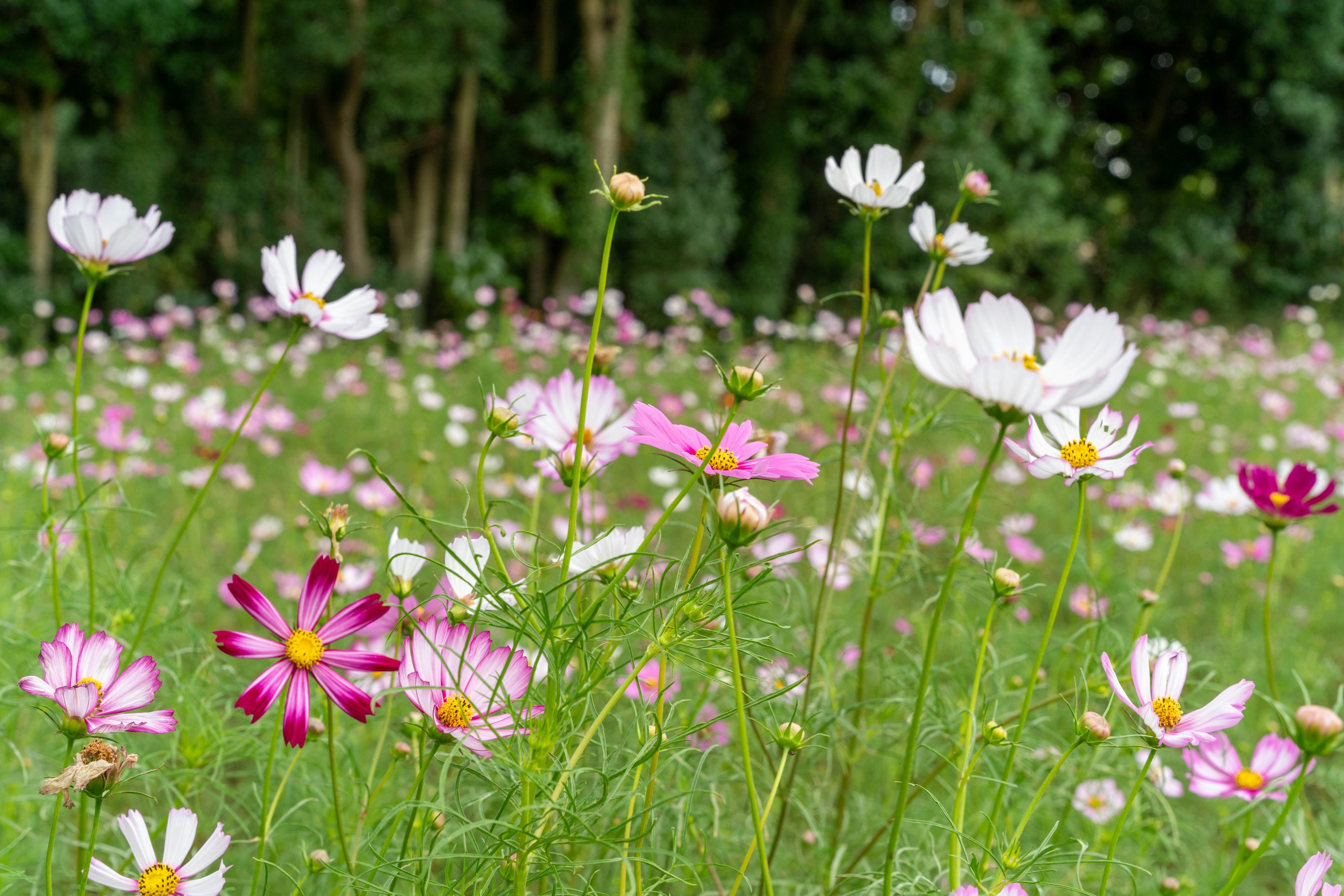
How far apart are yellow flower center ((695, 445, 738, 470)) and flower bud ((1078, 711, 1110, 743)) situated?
0.85 ft

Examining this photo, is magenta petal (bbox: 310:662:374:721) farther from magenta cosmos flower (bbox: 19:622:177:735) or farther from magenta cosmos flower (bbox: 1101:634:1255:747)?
magenta cosmos flower (bbox: 1101:634:1255:747)

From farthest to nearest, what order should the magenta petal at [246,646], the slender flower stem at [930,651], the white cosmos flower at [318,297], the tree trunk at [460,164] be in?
the tree trunk at [460,164]
the white cosmos flower at [318,297]
the magenta petal at [246,646]
the slender flower stem at [930,651]

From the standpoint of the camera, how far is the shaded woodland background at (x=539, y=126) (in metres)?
6.76

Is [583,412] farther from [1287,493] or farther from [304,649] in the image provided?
[1287,493]

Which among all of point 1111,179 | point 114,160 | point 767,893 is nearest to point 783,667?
point 767,893

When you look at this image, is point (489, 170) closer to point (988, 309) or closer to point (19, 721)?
point (19, 721)

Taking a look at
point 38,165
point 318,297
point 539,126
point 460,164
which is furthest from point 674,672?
point 38,165

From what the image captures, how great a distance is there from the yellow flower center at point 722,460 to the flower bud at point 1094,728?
0.85ft

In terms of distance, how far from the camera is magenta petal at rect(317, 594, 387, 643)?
0.51 meters

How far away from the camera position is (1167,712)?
22.2 inches

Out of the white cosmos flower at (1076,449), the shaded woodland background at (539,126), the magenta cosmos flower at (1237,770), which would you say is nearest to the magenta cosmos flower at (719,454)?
the white cosmos flower at (1076,449)

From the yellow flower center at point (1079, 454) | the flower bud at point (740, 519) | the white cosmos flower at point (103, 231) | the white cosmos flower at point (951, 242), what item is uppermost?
the white cosmos flower at point (951, 242)

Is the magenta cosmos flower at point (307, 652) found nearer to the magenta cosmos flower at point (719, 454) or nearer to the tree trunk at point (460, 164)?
the magenta cosmos flower at point (719, 454)

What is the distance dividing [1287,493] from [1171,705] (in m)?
0.41
